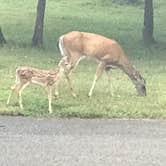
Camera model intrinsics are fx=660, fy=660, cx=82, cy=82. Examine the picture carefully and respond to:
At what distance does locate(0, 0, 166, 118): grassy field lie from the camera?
37.0ft

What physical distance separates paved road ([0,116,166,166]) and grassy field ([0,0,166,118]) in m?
0.78

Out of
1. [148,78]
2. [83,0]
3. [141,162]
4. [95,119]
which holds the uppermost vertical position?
[141,162]

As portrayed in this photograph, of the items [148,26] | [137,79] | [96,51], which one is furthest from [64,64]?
[148,26]

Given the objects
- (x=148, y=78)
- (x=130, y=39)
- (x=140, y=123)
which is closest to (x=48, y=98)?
(x=140, y=123)

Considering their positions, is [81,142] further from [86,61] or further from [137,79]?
[86,61]

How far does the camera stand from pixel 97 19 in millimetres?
30016

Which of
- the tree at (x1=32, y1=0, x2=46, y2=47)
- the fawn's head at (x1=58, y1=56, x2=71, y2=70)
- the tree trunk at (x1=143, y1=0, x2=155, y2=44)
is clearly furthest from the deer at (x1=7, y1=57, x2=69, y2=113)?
the tree trunk at (x1=143, y1=0, x2=155, y2=44)

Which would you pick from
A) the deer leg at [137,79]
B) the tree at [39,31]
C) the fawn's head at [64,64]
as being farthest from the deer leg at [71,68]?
the tree at [39,31]

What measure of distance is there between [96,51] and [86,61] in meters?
5.38

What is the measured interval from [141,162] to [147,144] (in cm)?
104

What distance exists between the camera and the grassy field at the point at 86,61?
11289 millimetres

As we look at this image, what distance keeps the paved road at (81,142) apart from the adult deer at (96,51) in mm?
3724

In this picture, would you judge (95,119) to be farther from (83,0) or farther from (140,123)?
(83,0)

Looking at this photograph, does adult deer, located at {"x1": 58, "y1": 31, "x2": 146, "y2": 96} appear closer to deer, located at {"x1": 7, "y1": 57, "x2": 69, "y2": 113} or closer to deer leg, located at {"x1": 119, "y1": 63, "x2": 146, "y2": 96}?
deer leg, located at {"x1": 119, "y1": 63, "x2": 146, "y2": 96}
